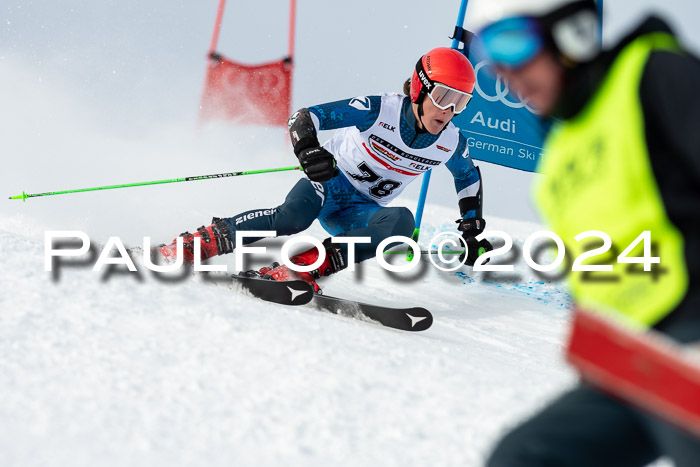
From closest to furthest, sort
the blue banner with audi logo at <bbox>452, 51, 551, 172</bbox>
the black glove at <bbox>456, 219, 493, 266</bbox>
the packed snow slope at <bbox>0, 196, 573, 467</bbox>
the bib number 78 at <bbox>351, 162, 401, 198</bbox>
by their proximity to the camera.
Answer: the packed snow slope at <bbox>0, 196, 573, 467</bbox> → the bib number 78 at <bbox>351, 162, 401, 198</bbox> → the black glove at <bbox>456, 219, 493, 266</bbox> → the blue banner with audi logo at <bbox>452, 51, 551, 172</bbox>

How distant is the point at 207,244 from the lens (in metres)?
4.15

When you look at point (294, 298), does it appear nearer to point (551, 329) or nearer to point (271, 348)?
point (271, 348)

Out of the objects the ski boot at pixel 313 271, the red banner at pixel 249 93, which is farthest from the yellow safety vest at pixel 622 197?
the red banner at pixel 249 93

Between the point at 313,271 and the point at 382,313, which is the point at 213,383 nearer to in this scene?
the point at 382,313

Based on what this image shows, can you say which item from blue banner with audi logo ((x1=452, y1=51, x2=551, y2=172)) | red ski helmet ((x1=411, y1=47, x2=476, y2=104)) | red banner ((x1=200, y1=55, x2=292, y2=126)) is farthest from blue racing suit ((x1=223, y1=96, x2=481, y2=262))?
red banner ((x1=200, y1=55, x2=292, y2=126))

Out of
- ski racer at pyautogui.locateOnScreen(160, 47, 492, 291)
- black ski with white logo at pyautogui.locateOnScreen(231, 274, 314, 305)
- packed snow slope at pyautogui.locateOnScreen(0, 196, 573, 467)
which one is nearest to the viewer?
packed snow slope at pyautogui.locateOnScreen(0, 196, 573, 467)

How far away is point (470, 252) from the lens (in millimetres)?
4586

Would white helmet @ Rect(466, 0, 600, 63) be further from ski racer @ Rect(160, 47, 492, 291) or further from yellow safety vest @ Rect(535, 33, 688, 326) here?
ski racer @ Rect(160, 47, 492, 291)

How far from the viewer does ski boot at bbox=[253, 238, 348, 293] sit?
4160 millimetres

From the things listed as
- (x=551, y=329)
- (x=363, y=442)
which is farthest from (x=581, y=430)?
(x=551, y=329)

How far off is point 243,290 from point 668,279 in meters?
2.99

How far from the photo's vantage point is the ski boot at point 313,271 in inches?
164

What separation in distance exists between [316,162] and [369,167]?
24.3 inches

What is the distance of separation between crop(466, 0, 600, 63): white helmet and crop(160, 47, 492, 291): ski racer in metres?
2.89
